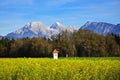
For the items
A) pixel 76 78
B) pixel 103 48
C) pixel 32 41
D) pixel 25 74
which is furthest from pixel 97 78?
pixel 32 41

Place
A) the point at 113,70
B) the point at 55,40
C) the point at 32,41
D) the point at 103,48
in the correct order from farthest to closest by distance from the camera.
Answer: the point at 32,41, the point at 55,40, the point at 103,48, the point at 113,70

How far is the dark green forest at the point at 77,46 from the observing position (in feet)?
364

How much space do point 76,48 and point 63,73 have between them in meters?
98.6

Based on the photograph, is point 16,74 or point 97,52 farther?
point 97,52

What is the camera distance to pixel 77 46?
115 meters

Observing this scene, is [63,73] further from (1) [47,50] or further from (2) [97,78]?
(1) [47,50]

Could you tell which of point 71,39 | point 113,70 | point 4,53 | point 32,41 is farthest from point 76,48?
point 113,70

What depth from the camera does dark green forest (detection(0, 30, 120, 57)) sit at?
364ft

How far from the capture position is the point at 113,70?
17484 millimetres

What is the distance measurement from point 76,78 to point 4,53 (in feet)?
388

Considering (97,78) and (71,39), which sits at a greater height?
(71,39)

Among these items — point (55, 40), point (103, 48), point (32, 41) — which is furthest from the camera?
point (32, 41)

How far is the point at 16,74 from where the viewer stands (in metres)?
15.5

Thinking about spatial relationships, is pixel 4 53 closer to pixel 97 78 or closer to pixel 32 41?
pixel 32 41
